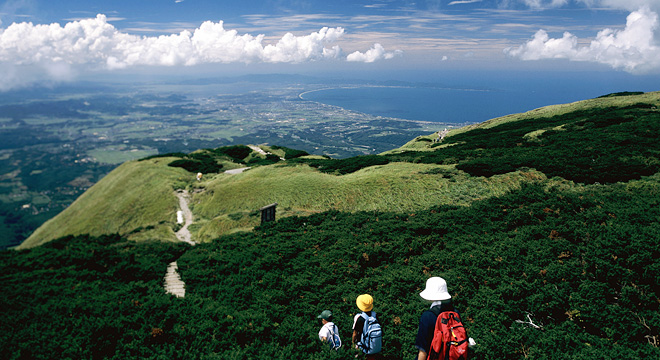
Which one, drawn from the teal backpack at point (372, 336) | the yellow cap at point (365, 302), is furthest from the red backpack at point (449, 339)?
the yellow cap at point (365, 302)

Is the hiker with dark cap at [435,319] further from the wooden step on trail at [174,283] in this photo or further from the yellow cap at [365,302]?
the wooden step on trail at [174,283]

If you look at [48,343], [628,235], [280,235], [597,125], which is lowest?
[280,235]

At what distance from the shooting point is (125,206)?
35406 millimetres

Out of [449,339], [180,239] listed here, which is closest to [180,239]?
[180,239]

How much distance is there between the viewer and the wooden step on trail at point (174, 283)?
1405 centimetres

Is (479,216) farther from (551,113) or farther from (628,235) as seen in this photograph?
(551,113)

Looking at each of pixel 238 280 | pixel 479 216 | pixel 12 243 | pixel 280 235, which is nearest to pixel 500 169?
pixel 479 216

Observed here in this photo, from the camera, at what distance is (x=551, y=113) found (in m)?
47.4

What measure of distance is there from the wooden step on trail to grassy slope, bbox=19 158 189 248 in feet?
36.7

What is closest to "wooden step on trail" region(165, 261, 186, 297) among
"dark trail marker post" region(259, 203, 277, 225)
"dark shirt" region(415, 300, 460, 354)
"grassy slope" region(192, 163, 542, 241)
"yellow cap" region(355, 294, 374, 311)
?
"dark trail marker post" region(259, 203, 277, 225)

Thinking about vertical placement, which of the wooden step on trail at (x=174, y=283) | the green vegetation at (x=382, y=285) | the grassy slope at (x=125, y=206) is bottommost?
the grassy slope at (x=125, y=206)

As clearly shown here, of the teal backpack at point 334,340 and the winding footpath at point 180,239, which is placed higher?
the teal backpack at point 334,340

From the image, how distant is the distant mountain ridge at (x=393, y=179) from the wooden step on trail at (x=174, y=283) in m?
7.63

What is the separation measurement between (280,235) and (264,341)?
9.43 metres
